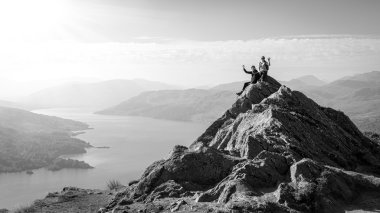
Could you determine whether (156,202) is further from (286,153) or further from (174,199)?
(286,153)

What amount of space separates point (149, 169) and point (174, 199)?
9.29 meters

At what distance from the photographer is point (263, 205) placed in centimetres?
2016

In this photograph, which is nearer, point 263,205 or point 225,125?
point 263,205

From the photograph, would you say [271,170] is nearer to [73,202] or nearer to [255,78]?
[73,202]

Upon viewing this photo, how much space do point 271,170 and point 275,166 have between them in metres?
0.94

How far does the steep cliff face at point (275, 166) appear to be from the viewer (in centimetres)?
2273

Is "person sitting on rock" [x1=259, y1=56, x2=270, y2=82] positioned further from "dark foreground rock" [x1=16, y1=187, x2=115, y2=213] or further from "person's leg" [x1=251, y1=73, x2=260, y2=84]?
"dark foreground rock" [x1=16, y1=187, x2=115, y2=213]

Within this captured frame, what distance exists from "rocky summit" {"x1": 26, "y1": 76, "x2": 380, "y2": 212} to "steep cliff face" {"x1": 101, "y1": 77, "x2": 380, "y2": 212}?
0.06 meters

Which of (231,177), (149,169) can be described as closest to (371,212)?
(231,177)

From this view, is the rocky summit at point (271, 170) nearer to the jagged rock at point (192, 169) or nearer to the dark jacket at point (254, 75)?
the jagged rock at point (192, 169)

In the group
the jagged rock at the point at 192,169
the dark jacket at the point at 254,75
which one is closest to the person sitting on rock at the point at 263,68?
the dark jacket at the point at 254,75

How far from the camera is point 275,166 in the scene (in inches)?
1073

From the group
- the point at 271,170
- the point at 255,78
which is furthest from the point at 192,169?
the point at 255,78

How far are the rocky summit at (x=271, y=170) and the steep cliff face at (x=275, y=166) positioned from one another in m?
0.06
